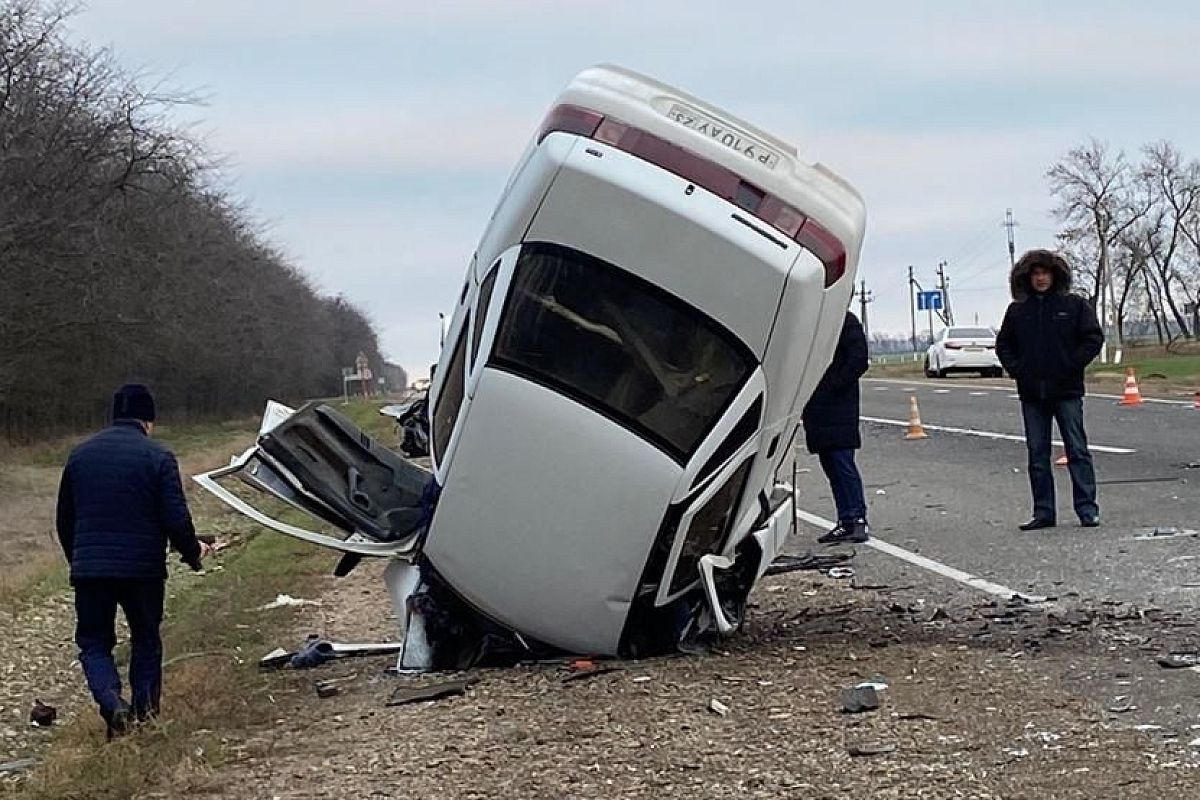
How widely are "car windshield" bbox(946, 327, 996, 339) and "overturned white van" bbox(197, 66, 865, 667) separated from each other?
1280 inches

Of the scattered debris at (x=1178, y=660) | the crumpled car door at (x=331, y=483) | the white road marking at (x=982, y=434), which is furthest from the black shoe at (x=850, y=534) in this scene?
the scattered debris at (x=1178, y=660)

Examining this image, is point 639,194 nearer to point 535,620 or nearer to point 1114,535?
point 535,620

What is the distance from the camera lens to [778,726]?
5.73 m

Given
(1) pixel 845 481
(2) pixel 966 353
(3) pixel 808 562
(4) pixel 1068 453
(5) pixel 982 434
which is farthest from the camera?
(2) pixel 966 353

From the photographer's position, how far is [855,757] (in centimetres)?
518

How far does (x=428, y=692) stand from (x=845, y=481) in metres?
4.60

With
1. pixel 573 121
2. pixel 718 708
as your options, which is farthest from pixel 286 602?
pixel 573 121

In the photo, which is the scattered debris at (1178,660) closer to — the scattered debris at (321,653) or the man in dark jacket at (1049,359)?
the scattered debris at (321,653)

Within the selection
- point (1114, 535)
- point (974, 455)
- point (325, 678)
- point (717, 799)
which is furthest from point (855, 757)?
point (974, 455)

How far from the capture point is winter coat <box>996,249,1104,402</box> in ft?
33.2

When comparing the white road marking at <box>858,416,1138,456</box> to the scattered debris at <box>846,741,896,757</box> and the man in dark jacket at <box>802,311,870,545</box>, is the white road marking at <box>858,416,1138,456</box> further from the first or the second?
the scattered debris at <box>846,741,896,757</box>

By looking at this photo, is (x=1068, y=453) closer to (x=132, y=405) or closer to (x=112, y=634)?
(x=132, y=405)

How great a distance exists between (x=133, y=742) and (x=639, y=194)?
129 inches

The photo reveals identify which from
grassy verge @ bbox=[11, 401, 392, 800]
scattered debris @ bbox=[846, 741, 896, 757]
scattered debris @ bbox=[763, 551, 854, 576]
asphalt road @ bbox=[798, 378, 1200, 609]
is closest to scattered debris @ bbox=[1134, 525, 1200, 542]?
asphalt road @ bbox=[798, 378, 1200, 609]
